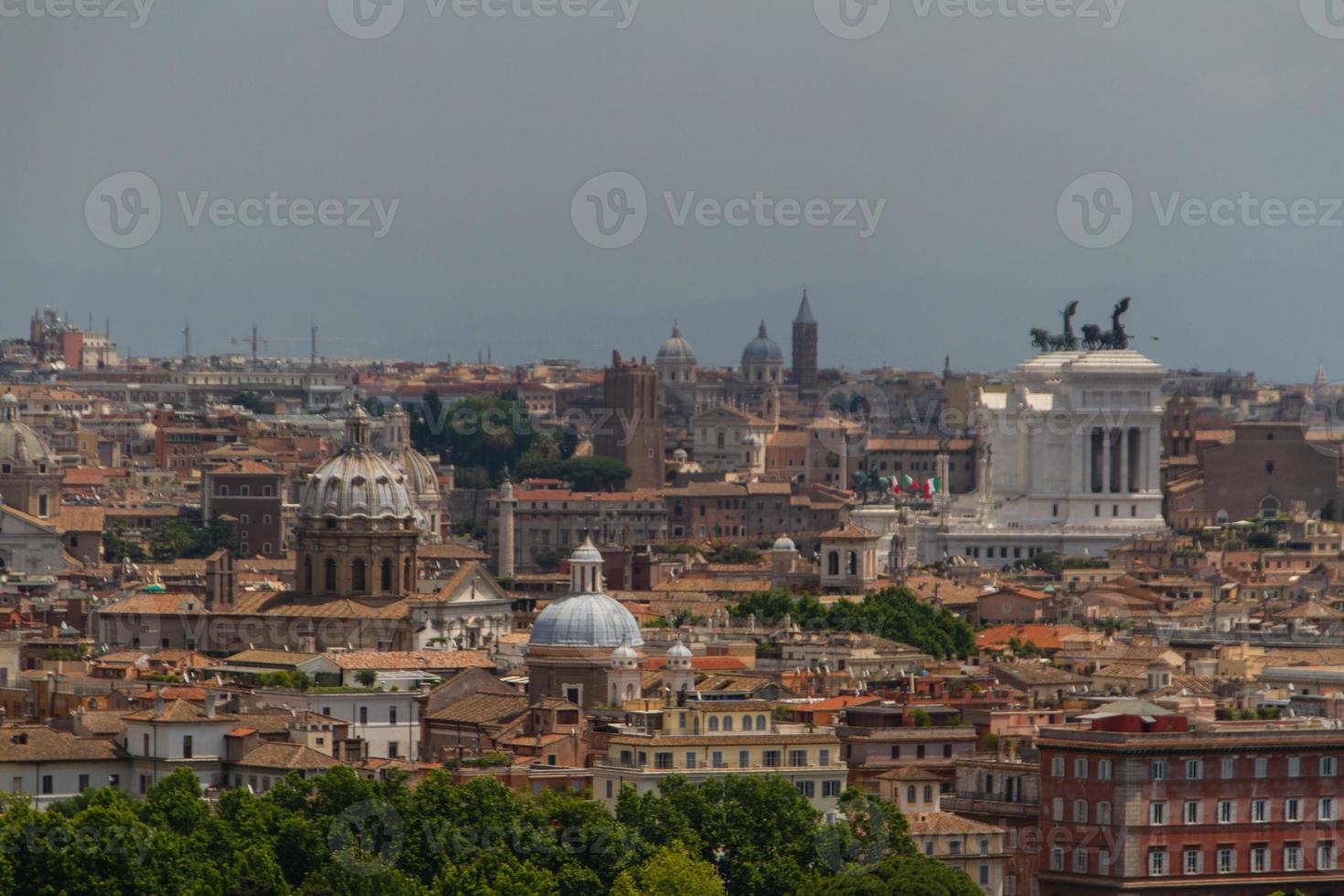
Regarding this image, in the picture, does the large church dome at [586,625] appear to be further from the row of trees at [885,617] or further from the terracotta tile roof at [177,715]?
the row of trees at [885,617]

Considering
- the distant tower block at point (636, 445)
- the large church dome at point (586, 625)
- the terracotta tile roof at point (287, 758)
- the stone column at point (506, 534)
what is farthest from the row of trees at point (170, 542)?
the terracotta tile roof at point (287, 758)

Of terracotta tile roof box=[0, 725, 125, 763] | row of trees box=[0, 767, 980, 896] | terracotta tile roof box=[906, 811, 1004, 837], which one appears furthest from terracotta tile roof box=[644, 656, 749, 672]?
row of trees box=[0, 767, 980, 896]

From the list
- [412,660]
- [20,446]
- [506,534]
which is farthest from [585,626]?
[506,534]

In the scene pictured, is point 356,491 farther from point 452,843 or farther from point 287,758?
point 452,843

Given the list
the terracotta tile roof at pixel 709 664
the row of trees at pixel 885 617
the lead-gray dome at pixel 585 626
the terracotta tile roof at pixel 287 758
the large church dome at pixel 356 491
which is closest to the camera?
the terracotta tile roof at pixel 287 758

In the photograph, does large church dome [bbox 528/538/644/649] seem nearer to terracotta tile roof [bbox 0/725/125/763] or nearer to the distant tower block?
terracotta tile roof [bbox 0/725/125/763]

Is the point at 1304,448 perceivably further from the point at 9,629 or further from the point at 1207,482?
the point at 9,629
